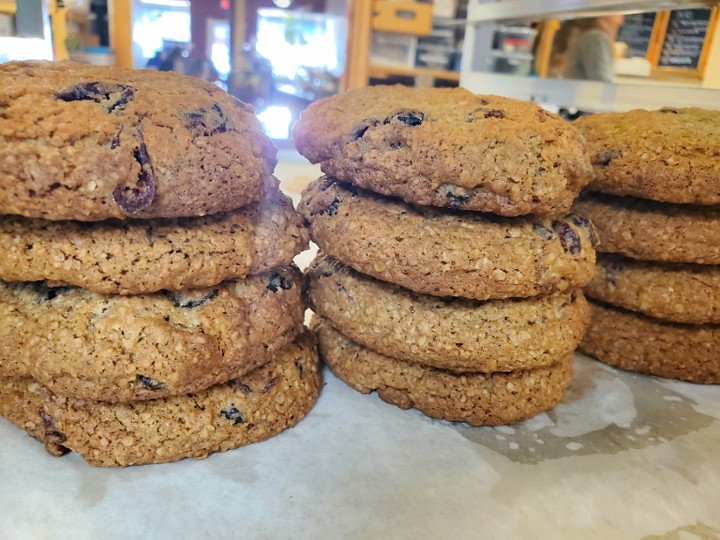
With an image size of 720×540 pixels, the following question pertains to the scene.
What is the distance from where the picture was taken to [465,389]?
1.85 metres

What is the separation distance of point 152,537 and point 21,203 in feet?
2.68

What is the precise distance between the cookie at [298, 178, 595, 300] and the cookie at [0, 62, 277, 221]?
35cm

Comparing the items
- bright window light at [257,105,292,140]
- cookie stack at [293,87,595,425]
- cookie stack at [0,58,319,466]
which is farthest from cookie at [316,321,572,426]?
bright window light at [257,105,292,140]

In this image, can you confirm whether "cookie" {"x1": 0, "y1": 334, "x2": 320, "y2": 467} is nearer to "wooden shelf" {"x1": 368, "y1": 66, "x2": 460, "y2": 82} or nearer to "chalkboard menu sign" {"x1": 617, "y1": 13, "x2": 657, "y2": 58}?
"chalkboard menu sign" {"x1": 617, "y1": 13, "x2": 657, "y2": 58}

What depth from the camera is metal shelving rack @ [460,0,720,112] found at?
2.63 metres

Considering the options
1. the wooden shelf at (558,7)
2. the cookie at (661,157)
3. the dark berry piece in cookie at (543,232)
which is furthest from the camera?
the wooden shelf at (558,7)

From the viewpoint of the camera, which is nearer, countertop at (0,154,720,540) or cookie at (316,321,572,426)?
countertop at (0,154,720,540)

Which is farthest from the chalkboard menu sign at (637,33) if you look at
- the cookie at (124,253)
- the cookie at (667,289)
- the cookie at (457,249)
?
the cookie at (124,253)

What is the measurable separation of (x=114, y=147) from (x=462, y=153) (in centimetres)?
90

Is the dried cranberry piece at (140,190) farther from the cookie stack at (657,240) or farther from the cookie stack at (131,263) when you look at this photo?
the cookie stack at (657,240)

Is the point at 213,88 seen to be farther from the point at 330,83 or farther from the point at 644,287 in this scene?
the point at 330,83

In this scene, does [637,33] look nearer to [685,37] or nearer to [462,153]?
[685,37]

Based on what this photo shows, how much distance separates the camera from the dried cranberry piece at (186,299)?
5.12 ft

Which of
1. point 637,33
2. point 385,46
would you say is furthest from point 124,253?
point 385,46
